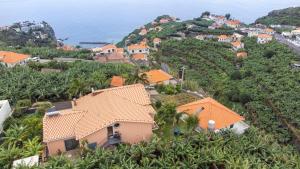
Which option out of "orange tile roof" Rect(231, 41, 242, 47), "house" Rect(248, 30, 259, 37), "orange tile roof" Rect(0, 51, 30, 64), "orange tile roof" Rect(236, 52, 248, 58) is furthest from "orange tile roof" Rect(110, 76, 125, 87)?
"house" Rect(248, 30, 259, 37)

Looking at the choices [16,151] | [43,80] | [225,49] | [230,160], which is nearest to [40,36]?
[225,49]

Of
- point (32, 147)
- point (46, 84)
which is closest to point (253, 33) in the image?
point (46, 84)

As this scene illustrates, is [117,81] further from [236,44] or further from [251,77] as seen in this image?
[236,44]

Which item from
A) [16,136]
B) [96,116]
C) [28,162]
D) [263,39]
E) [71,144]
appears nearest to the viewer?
[28,162]

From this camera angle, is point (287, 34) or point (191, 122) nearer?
point (191, 122)

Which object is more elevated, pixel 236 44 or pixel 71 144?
pixel 236 44

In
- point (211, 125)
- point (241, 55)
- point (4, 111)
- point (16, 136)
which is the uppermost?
point (241, 55)

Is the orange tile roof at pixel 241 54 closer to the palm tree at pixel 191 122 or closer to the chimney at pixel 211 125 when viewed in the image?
the chimney at pixel 211 125

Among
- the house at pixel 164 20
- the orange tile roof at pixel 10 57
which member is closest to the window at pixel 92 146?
the orange tile roof at pixel 10 57
